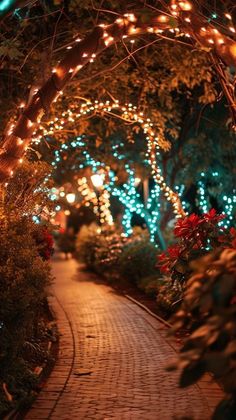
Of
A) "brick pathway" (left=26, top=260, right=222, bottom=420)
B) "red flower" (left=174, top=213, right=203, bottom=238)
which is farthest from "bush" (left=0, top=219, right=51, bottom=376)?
"red flower" (left=174, top=213, right=203, bottom=238)

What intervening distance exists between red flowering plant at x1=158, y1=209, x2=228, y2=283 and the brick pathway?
1.36 metres

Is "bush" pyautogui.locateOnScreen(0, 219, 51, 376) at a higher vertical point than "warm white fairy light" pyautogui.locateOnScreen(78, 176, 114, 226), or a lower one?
lower

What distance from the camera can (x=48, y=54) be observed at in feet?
27.7

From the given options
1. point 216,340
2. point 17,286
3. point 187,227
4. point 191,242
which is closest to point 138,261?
point 187,227

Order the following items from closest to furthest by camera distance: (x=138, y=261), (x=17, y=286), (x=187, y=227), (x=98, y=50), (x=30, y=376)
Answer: (x=17, y=286)
(x=30, y=376)
(x=98, y=50)
(x=187, y=227)
(x=138, y=261)

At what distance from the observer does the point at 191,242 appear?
8.12m

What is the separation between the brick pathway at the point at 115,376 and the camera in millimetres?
6184

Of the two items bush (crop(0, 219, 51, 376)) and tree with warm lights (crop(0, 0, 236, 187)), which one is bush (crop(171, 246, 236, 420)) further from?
tree with warm lights (crop(0, 0, 236, 187))

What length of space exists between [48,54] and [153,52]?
5.13m

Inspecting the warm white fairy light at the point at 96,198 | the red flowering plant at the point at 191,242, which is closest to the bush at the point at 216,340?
the red flowering plant at the point at 191,242

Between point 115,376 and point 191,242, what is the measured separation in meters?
2.14

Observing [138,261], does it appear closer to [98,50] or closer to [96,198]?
[96,198]

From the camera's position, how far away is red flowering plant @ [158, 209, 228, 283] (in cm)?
800

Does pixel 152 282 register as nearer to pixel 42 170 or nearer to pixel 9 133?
pixel 42 170
